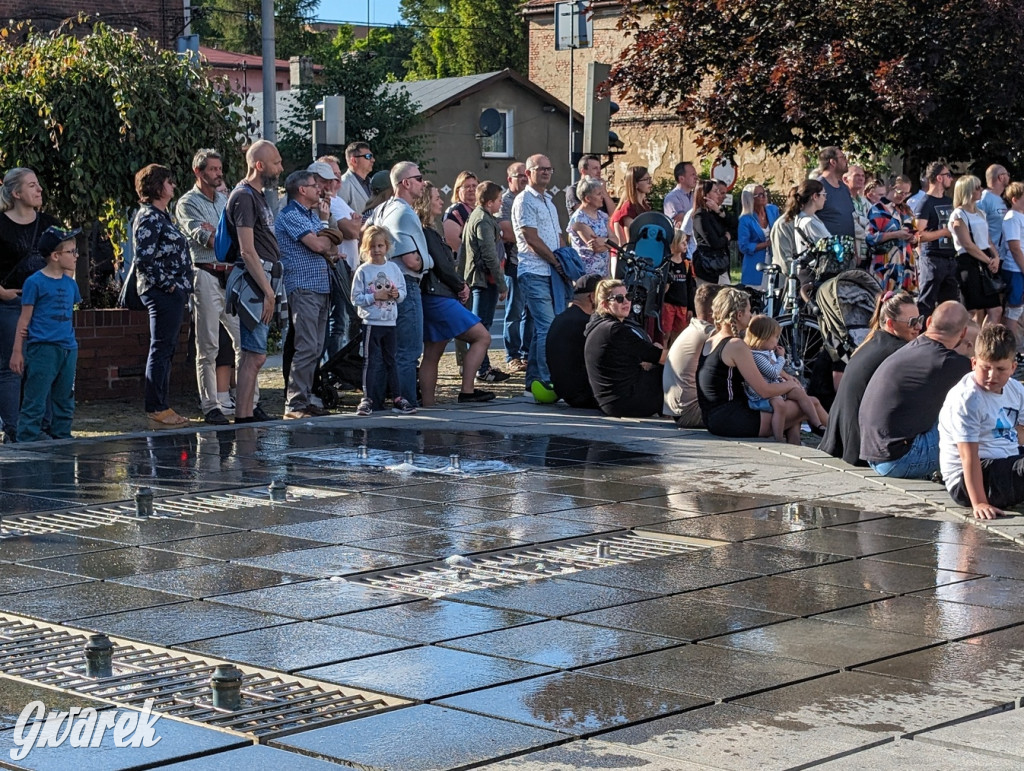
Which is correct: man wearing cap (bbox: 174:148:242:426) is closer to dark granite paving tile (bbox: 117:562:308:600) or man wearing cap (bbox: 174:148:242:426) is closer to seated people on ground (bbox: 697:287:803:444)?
seated people on ground (bbox: 697:287:803:444)

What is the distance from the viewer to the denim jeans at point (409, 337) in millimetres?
13406

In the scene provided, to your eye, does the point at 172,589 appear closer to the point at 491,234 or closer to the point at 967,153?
the point at 491,234

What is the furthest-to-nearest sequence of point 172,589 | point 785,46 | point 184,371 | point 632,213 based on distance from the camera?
point 785,46 → point 632,213 → point 184,371 → point 172,589

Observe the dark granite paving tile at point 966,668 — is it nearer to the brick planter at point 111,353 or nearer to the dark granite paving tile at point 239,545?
the dark granite paving tile at point 239,545

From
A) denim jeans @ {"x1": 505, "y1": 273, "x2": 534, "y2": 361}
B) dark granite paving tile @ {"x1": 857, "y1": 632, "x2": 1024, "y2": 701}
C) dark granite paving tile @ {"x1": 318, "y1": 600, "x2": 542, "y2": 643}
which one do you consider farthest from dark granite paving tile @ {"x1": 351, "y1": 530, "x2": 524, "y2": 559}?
denim jeans @ {"x1": 505, "y1": 273, "x2": 534, "y2": 361}

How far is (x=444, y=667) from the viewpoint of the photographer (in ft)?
18.8

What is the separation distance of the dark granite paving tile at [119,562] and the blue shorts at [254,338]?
4.83 m

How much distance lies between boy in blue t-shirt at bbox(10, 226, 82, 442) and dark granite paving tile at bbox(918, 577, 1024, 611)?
691 cm

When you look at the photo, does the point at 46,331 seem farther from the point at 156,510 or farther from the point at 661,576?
the point at 661,576

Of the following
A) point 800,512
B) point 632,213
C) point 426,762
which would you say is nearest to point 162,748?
point 426,762

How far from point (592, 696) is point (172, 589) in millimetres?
2330

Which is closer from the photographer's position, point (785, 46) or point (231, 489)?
point (231, 489)

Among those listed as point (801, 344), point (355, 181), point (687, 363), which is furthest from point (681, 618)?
point (355, 181)

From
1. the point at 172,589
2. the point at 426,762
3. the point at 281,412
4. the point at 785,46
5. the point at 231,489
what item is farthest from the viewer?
the point at 785,46
